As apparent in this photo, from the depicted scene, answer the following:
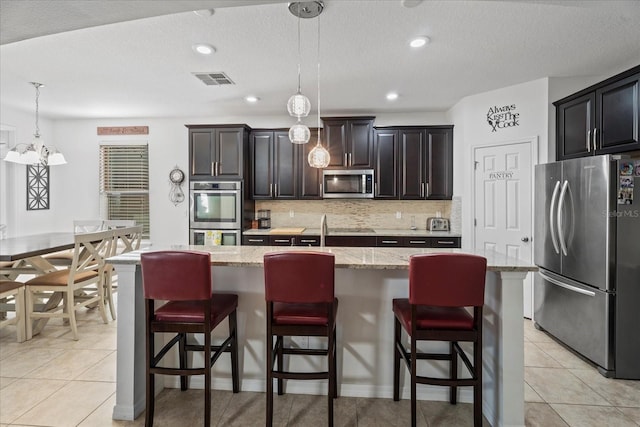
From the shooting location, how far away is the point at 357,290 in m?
2.20

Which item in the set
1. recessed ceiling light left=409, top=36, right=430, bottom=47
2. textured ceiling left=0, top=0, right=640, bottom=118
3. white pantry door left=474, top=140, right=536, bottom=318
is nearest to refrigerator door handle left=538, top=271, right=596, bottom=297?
white pantry door left=474, top=140, right=536, bottom=318

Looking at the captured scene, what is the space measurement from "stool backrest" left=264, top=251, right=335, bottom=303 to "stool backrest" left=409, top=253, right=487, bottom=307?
1.47ft

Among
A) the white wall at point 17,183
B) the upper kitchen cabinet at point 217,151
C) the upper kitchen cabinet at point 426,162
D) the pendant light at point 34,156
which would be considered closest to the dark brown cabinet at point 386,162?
the upper kitchen cabinet at point 426,162

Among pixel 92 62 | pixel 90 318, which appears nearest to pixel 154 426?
pixel 90 318

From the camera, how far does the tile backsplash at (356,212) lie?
494 cm

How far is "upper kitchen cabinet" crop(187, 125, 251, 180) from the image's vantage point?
4.54m

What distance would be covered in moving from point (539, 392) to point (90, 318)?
14.1 feet

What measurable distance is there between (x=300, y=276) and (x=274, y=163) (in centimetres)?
327

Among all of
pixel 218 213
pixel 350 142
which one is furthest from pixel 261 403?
pixel 350 142

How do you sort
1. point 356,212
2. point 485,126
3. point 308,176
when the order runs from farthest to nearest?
point 356,212 → point 308,176 → point 485,126

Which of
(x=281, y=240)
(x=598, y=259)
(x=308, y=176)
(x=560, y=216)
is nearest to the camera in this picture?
(x=598, y=259)

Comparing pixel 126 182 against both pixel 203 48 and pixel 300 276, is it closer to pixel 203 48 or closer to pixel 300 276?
pixel 203 48

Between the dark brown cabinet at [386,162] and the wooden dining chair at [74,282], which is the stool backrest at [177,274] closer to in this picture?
the wooden dining chair at [74,282]

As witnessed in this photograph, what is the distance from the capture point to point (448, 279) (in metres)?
1.66
